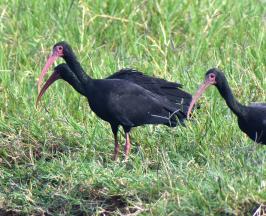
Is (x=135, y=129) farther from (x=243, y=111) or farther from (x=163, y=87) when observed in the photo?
(x=243, y=111)

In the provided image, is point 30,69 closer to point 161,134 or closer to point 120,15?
point 120,15

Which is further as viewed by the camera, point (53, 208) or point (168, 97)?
point (168, 97)

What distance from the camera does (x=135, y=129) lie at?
848 cm

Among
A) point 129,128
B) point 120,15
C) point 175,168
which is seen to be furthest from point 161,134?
point 120,15

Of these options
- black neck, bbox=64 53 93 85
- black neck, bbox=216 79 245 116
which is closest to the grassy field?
black neck, bbox=216 79 245 116

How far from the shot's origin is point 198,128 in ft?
26.2

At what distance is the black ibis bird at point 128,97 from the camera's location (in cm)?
798

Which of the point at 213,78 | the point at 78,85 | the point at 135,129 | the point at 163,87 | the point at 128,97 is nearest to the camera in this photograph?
the point at 213,78

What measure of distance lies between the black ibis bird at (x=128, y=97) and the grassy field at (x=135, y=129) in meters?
0.16

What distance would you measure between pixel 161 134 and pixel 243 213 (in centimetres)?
179

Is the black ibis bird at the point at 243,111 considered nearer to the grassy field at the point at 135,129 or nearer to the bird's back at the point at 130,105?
the grassy field at the point at 135,129

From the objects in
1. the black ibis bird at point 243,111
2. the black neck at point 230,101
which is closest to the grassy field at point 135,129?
the black ibis bird at point 243,111

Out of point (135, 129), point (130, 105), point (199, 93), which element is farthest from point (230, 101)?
point (135, 129)

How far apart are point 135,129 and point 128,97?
18.9 inches
